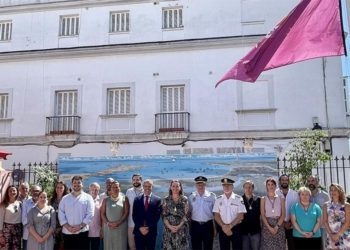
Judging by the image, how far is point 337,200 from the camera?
22.7ft

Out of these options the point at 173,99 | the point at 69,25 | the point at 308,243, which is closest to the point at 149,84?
the point at 173,99

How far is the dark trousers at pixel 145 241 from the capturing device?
7.68 metres

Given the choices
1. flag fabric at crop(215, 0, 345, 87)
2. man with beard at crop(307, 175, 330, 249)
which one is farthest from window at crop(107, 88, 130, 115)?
flag fabric at crop(215, 0, 345, 87)

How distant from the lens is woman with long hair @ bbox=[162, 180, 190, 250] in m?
7.44

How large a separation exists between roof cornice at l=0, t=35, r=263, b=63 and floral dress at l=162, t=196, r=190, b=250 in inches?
408

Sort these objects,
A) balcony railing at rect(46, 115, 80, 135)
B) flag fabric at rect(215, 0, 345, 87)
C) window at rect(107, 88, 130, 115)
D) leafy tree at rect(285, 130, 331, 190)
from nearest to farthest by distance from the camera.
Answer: flag fabric at rect(215, 0, 345, 87) < leafy tree at rect(285, 130, 331, 190) < balcony railing at rect(46, 115, 80, 135) < window at rect(107, 88, 130, 115)

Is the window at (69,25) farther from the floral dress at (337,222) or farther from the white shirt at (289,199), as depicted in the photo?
the floral dress at (337,222)

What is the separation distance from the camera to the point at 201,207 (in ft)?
25.2

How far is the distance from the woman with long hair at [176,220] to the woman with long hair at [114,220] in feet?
2.67

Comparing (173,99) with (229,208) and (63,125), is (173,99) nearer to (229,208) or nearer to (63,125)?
(63,125)

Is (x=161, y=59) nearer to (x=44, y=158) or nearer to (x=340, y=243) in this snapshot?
(x=44, y=158)

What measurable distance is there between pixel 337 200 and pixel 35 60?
1503 centimetres

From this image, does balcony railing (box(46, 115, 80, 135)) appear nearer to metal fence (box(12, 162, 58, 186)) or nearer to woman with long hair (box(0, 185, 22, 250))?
→ metal fence (box(12, 162, 58, 186))

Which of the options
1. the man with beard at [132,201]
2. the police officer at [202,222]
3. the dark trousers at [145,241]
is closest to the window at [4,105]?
the man with beard at [132,201]
